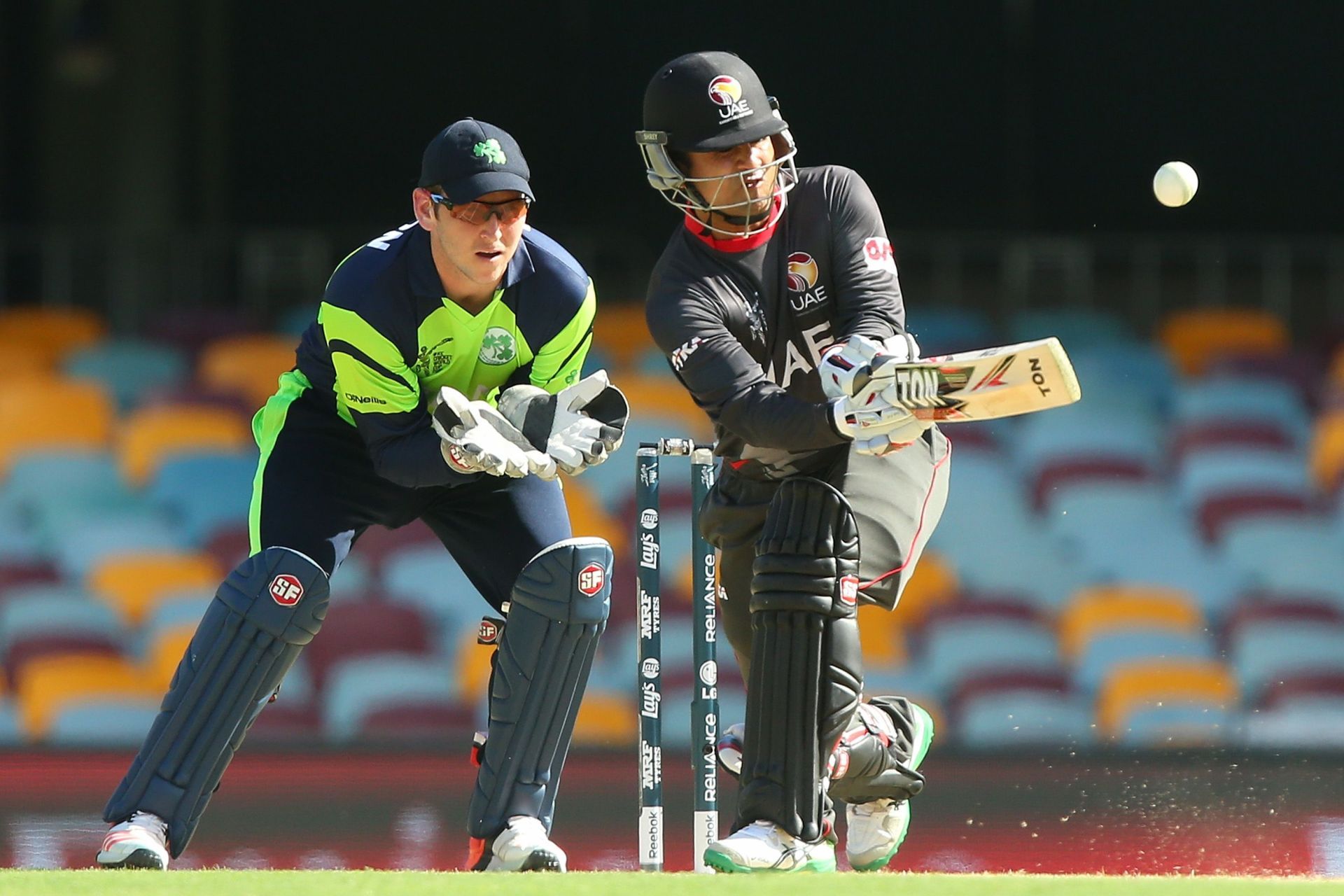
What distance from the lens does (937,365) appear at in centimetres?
297

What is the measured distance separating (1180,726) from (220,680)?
11.0 feet

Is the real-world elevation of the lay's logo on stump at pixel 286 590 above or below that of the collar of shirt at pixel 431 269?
below

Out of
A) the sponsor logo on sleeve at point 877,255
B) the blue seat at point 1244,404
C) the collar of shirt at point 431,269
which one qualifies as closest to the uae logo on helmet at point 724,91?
the sponsor logo on sleeve at point 877,255

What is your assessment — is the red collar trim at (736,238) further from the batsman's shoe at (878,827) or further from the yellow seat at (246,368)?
the yellow seat at (246,368)

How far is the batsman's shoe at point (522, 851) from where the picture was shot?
3379mm

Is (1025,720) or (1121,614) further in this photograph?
(1121,614)

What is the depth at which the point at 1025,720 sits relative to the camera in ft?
19.4

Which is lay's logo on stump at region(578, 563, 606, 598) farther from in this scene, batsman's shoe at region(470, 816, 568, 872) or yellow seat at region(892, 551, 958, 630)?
yellow seat at region(892, 551, 958, 630)

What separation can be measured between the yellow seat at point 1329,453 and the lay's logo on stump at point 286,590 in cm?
439

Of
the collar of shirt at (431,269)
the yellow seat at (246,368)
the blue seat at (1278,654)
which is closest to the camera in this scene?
the collar of shirt at (431,269)

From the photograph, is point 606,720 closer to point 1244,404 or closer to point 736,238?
point 1244,404

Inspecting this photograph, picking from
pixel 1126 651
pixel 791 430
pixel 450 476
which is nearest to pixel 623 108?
pixel 1126 651

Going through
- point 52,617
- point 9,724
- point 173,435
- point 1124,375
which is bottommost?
point 9,724

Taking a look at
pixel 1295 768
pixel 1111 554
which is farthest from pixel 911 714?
pixel 1111 554
